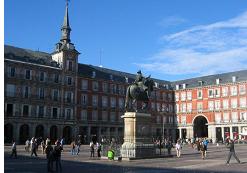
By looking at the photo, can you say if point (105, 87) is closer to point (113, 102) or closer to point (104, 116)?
point (113, 102)

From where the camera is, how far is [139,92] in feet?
Result: 86.6

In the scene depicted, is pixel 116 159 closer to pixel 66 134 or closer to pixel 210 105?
pixel 66 134

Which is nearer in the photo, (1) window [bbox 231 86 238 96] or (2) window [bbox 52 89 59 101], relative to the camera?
(2) window [bbox 52 89 59 101]

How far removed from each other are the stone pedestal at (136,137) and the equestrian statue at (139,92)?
Answer: 111 cm

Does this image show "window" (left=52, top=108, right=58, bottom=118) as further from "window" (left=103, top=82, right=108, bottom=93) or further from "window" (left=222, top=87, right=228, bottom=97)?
"window" (left=222, top=87, right=228, bottom=97)

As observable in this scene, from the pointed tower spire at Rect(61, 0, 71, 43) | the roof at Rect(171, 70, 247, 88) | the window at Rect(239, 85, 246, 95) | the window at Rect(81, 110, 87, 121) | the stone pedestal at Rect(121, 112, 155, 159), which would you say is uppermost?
the pointed tower spire at Rect(61, 0, 71, 43)

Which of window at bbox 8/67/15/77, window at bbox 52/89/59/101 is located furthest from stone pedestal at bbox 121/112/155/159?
window at bbox 52/89/59/101

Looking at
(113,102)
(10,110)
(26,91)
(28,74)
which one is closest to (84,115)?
(113,102)

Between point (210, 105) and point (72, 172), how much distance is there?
6708 centimetres

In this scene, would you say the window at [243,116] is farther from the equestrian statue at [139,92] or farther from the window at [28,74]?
the equestrian statue at [139,92]

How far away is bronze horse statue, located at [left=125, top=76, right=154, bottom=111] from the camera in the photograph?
26344mm

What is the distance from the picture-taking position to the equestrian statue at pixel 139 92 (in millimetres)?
26344

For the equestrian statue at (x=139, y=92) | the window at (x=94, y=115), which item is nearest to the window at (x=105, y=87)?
the window at (x=94, y=115)

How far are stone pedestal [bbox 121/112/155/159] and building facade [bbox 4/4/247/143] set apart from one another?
115ft
